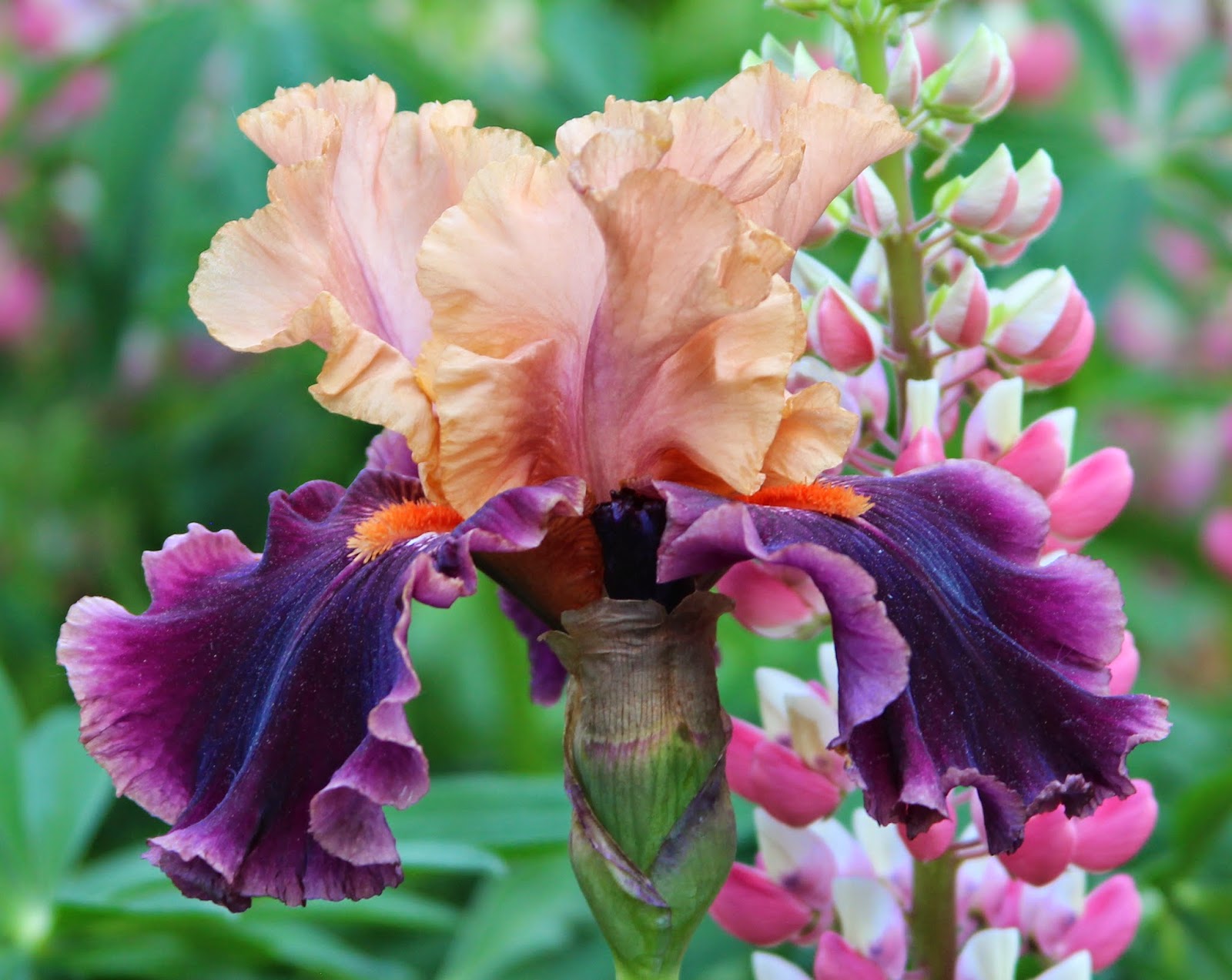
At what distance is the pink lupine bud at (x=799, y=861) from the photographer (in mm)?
967

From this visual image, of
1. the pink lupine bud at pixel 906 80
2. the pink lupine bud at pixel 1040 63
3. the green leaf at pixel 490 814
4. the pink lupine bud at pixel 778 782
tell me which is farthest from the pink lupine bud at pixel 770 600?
the pink lupine bud at pixel 1040 63

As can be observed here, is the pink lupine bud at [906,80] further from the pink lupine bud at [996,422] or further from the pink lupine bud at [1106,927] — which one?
the pink lupine bud at [1106,927]

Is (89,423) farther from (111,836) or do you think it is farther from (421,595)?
(421,595)

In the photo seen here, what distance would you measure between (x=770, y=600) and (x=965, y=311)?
215 millimetres

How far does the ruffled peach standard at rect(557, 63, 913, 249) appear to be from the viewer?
2.53 ft

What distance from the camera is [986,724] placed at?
76 cm

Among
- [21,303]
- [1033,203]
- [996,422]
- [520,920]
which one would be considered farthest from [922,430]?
[21,303]

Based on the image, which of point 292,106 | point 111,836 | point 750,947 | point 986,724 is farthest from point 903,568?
point 111,836

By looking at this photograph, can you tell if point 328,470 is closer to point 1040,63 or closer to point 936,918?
point 1040,63

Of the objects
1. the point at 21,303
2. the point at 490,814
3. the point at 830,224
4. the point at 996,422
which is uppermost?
the point at 830,224

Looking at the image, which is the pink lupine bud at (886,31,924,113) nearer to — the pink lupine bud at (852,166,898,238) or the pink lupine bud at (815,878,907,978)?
the pink lupine bud at (852,166,898,238)

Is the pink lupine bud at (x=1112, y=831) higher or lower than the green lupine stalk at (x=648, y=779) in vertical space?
lower

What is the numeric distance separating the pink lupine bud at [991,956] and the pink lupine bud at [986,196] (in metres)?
0.44

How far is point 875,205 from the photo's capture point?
92cm
